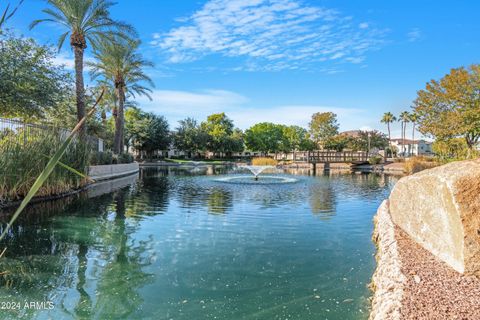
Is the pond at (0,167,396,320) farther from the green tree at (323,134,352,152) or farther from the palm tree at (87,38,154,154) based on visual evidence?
the green tree at (323,134,352,152)

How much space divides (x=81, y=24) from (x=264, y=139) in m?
62.0

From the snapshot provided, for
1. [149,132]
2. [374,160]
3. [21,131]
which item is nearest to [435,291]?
[21,131]

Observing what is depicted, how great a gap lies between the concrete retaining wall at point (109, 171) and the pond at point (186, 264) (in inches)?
410

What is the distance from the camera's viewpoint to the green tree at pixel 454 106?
105 ft

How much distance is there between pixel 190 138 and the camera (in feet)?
217

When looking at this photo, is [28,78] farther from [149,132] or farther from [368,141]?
[368,141]

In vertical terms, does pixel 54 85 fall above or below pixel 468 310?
above

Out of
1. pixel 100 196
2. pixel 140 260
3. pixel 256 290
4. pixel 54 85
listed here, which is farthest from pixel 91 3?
pixel 256 290

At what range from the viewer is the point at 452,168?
17.8ft

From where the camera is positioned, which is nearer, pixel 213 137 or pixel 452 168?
pixel 452 168

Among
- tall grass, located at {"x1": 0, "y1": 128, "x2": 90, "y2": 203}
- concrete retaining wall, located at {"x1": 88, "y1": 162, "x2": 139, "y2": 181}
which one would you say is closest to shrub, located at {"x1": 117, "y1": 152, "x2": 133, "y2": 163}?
concrete retaining wall, located at {"x1": 88, "y1": 162, "x2": 139, "y2": 181}

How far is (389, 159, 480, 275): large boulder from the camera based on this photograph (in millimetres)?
4504

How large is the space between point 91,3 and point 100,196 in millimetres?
12805

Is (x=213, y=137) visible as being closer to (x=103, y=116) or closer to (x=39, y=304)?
(x=103, y=116)
